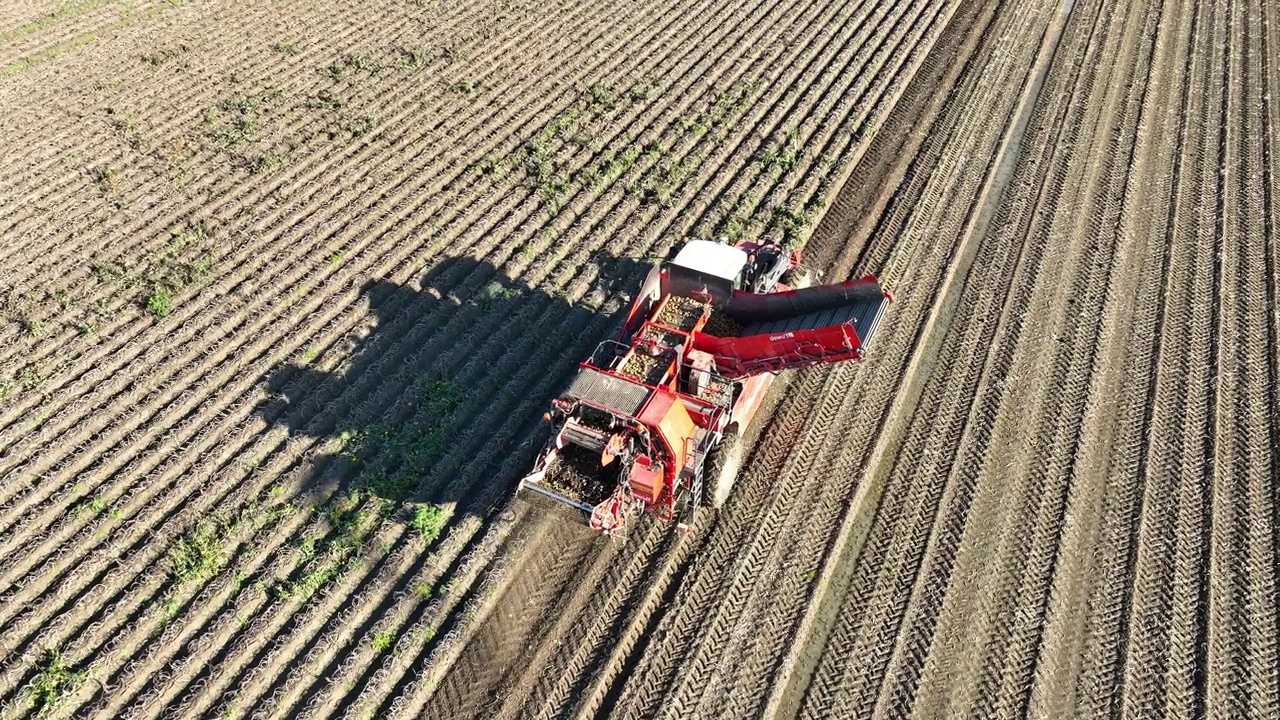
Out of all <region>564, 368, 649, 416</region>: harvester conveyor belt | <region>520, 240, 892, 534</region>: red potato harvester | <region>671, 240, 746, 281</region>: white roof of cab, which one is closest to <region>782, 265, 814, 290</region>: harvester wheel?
<region>671, 240, 746, 281</region>: white roof of cab

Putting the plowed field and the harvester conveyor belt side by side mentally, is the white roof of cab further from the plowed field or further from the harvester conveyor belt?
the harvester conveyor belt

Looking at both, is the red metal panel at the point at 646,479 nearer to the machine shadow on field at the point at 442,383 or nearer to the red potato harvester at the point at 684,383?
the red potato harvester at the point at 684,383

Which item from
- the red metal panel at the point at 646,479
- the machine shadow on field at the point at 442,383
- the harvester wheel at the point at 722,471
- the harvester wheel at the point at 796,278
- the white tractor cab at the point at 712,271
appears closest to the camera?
the red metal panel at the point at 646,479

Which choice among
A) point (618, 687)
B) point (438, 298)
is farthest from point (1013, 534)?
point (438, 298)

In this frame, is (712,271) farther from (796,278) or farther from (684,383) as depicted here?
(796,278)

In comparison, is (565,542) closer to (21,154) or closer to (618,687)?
(618,687)

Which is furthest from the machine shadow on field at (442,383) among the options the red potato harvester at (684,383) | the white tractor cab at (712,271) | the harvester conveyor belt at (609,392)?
the white tractor cab at (712,271)
